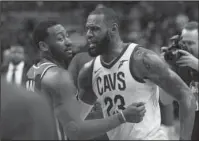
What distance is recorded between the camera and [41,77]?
14.6ft

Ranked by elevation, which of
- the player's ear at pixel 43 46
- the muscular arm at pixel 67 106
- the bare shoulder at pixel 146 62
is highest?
the player's ear at pixel 43 46

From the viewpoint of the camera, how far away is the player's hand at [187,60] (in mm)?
5770

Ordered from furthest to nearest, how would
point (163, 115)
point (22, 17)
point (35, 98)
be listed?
point (22, 17) → point (163, 115) → point (35, 98)

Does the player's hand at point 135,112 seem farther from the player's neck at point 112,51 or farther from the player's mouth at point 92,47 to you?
the player's mouth at point 92,47

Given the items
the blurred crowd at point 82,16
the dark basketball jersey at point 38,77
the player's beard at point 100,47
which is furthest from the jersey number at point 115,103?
the blurred crowd at point 82,16

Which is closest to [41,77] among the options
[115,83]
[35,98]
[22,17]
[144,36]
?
[115,83]

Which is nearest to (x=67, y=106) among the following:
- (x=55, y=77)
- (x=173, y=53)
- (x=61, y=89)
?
(x=61, y=89)

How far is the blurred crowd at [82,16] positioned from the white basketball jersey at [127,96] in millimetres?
8677

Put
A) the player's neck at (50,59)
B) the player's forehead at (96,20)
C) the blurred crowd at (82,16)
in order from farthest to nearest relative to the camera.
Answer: the blurred crowd at (82,16)
the player's forehead at (96,20)
the player's neck at (50,59)

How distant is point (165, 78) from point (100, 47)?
73 cm

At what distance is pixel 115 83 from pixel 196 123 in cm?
171

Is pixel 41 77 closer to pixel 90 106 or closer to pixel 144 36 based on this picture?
pixel 90 106

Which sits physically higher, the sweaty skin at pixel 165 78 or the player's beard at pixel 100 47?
the player's beard at pixel 100 47

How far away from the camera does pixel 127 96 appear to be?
500cm
